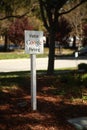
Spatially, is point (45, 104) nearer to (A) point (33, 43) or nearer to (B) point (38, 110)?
(B) point (38, 110)

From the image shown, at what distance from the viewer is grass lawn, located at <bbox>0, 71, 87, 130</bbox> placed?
599 centimetres

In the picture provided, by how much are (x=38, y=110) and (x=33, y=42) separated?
128 centimetres

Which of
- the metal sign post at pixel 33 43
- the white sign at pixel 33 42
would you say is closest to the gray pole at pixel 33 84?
the metal sign post at pixel 33 43

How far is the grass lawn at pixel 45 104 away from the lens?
599 centimetres

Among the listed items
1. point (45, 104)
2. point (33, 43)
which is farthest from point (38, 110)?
point (33, 43)

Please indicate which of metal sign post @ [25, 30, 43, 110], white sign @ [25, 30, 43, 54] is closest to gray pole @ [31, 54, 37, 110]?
metal sign post @ [25, 30, 43, 110]

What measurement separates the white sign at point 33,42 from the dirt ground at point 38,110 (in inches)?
43.9

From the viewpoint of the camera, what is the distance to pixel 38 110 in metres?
6.77

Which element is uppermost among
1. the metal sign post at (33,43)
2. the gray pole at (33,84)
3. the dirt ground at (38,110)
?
the metal sign post at (33,43)

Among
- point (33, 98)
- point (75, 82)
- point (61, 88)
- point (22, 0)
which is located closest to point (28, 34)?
point (33, 98)

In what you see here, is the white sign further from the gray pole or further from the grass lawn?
the grass lawn

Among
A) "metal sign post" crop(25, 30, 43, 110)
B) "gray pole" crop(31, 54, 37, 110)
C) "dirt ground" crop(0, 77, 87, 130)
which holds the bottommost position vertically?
"dirt ground" crop(0, 77, 87, 130)

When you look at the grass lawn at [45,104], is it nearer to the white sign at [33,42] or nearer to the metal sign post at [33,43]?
the metal sign post at [33,43]

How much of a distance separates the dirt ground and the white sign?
3.66 ft
